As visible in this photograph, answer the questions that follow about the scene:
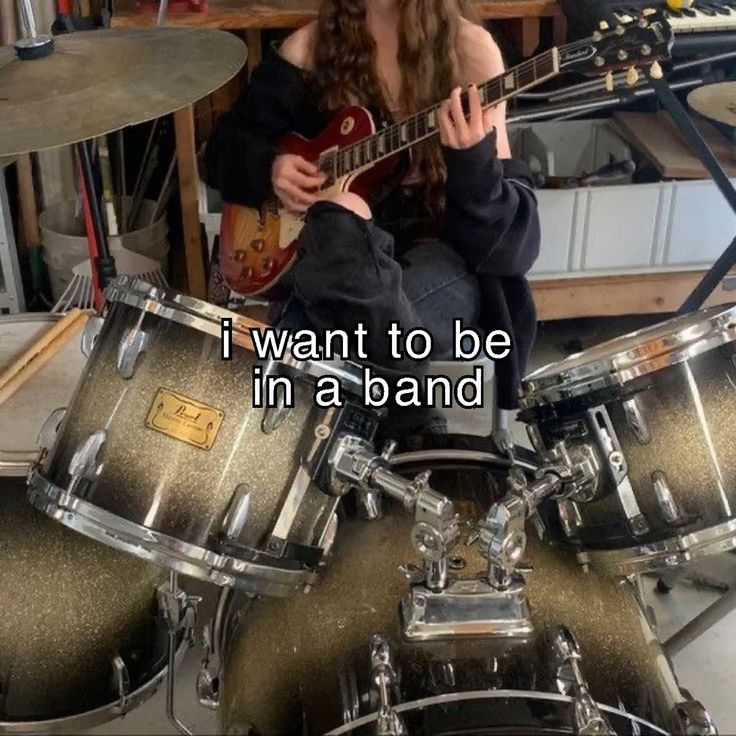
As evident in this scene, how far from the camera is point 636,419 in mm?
955

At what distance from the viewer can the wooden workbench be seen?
1642mm

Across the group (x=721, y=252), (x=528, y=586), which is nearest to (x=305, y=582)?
(x=528, y=586)

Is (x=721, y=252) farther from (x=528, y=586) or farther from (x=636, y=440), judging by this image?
(x=528, y=586)

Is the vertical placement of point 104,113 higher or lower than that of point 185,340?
higher

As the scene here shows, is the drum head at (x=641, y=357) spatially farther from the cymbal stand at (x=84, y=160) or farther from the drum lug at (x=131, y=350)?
the cymbal stand at (x=84, y=160)

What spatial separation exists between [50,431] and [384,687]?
1.57 feet

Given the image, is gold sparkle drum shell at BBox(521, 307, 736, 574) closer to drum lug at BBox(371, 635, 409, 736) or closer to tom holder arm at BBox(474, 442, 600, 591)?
tom holder arm at BBox(474, 442, 600, 591)

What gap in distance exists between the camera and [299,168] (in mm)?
1384

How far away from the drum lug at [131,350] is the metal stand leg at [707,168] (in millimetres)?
960

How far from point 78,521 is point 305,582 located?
0.23 metres

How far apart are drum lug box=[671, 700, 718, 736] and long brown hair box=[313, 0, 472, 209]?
0.77m

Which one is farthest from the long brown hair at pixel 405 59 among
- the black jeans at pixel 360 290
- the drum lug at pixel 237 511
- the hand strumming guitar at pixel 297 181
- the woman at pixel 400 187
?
the drum lug at pixel 237 511

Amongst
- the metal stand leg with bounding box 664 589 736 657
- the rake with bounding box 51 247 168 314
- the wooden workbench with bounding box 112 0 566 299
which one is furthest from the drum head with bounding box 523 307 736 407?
the rake with bounding box 51 247 168 314

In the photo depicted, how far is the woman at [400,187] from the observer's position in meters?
1.18
